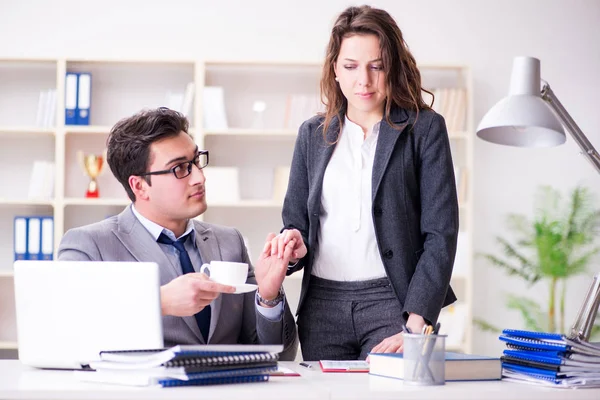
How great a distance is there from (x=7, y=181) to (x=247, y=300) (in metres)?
3.32

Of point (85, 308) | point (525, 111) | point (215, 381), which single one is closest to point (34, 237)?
point (85, 308)

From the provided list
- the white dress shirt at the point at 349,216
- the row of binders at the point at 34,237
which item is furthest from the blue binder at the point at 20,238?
the white dress shirt at the point at 349,216

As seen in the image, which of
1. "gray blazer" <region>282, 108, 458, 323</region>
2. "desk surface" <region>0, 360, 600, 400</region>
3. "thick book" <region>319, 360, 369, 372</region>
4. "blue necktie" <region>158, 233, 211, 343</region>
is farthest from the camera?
"blue necktie" <region>158, 233, 211, 343</region>

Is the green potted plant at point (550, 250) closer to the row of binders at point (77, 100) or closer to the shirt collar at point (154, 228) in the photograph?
the row of binders at point (77, 100)

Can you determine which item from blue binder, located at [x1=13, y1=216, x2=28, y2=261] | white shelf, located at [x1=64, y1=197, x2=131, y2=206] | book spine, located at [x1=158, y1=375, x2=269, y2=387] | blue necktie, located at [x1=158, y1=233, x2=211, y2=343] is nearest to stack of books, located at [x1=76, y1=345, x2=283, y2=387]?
book spine, located at [x1=158, y1=375, x2=269, y2=387]

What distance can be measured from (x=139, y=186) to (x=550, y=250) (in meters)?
3.38

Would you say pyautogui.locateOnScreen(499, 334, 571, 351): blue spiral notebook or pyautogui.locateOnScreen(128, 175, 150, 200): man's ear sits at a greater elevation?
pyautogui.locateOnScreen(128, 175, 150, 200): man's ear

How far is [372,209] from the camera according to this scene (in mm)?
2096

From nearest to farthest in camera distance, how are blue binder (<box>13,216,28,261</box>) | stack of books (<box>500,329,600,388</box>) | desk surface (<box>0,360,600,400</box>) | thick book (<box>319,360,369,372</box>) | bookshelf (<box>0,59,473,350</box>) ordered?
1. desk surface (<box>0,360,600,400</box>)
2. stack of books (<box>500,329,600,388</box>)
3. thick book (<box>319,360,369,372</box>)
4. blue binder (<box>13,216,28,261</box>)
5. bookshelf (<box>0,59,473,350</box>)

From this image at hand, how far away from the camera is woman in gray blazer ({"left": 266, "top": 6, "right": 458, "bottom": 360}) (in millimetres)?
2061

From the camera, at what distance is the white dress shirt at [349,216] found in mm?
2098

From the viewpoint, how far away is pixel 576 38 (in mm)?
5363

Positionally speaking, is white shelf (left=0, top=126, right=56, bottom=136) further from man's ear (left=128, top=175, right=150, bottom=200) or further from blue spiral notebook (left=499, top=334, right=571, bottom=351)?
blue spiral notebook (left=499, top=334, right=571, bottom=351)

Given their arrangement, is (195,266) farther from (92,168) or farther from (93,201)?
(92,168)
